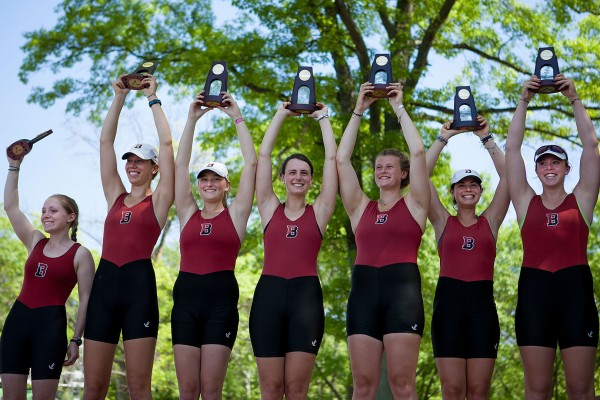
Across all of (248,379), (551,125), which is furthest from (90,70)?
(248,379)

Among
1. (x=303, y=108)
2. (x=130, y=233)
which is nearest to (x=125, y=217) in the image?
(x=130, y=233)

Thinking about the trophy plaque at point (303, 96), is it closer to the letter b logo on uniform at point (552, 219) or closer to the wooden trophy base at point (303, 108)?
the wooden trophy base at point (303, 108)

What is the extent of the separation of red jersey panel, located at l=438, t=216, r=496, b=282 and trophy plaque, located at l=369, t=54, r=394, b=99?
1273 millimetres

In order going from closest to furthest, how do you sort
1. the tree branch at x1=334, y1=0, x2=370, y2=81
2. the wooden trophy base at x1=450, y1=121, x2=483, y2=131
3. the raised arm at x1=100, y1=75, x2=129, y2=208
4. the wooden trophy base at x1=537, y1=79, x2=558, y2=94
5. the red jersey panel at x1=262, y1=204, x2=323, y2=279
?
1. the red jersey panel at x1=262, y1=204, x2=323, y2=279
2. the wooden trophy base at x1=537, y1=79, x2=558, y2=94
3. the wooden trophy base at x1=450, y1=121, x2=483, y2=131
4. the raised arm at x1=100, y1=75, x2=129, y2=208
5. the tree branch at x1=334, y1=0, x2=370, y2=81

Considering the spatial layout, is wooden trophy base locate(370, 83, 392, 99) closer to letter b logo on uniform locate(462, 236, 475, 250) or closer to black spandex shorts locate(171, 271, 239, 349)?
letter b logo on uniform locate(462, 236, 475, 250)

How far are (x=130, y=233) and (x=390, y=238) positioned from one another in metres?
2.09

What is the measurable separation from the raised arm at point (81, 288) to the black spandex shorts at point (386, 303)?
2174 millimetres

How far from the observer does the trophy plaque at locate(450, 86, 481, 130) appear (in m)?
6.59

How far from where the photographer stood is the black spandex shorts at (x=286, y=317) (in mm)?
5824

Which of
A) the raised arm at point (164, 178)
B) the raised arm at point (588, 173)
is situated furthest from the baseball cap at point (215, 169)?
the raised arm at point (588, 173)

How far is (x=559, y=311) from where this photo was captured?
5.91 meters

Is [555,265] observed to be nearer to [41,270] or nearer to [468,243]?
[468,243]

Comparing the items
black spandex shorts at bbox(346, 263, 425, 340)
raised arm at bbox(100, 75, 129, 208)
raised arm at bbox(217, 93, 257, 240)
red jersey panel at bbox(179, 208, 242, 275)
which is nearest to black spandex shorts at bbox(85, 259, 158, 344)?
red jersey panel at bbox(179, 208, 242, 275)

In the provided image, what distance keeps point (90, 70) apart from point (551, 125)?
9.75 meters
